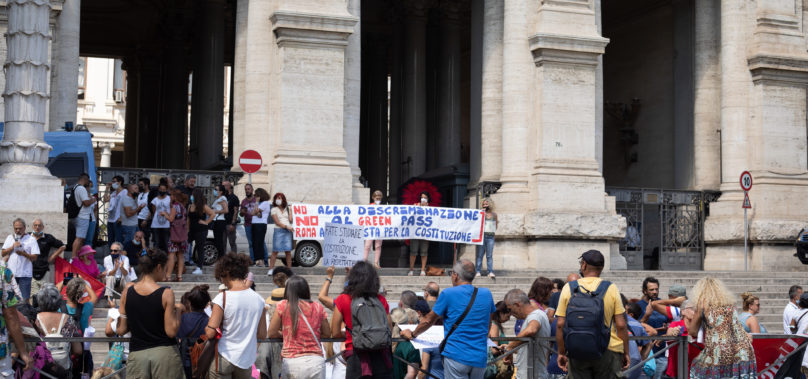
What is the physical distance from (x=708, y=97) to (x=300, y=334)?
876 inches

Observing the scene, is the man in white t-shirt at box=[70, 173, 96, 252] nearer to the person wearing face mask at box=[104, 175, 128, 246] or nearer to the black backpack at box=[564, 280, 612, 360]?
the person wearing face mask at box=[104, 175, 128, 246]

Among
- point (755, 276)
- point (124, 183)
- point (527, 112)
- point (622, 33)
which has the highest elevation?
point (622, 33)

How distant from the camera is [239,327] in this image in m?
8.70

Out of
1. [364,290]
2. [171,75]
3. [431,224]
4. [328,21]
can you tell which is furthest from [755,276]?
[171,75]

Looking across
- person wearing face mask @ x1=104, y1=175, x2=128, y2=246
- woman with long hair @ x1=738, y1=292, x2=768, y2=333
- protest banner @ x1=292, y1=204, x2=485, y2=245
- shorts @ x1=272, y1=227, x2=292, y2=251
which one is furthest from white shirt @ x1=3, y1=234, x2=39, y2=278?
woman with long hair @ x1=738, y1=292, x2=768, y2=333

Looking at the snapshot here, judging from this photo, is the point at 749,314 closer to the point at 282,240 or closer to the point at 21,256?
the point at 282,240

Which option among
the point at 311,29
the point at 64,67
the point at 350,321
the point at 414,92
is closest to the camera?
the point at 350,321

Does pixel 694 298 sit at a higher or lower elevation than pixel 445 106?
lower

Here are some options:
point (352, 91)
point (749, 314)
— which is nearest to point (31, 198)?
point (352, 91)

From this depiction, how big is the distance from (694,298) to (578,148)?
14.5 m

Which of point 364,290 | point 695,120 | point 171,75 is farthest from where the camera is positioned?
point 171,75

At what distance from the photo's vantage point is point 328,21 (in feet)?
72.6

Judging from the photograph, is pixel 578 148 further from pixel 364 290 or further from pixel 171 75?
pixel 171 75

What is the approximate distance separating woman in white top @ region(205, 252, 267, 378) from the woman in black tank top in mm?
405
